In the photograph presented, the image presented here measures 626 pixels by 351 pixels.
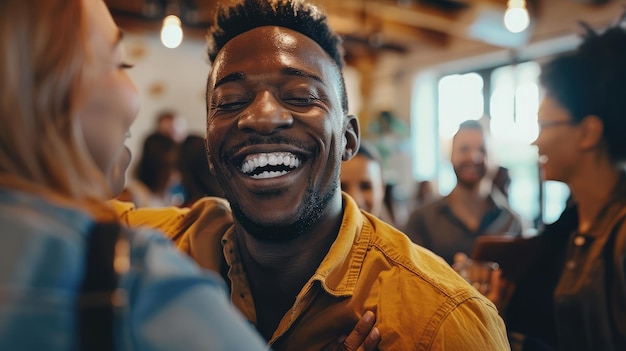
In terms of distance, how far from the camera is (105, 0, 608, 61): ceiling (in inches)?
274

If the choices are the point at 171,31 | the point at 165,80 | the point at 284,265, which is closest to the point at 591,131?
the point at 284,265

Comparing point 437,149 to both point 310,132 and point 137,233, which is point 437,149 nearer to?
point 310,132

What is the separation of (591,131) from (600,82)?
17 cm

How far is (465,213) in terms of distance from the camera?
328 cm

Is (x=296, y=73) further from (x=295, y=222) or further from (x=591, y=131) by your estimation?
(x=591, y=131)

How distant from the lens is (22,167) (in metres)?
0.74

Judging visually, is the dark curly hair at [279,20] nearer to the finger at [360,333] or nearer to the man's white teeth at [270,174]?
the man's white teeth at [270,174]

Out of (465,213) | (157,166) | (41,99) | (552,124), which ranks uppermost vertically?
(41,99)

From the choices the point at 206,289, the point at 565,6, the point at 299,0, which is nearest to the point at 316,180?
the point at 299,0

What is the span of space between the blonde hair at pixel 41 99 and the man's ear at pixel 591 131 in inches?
73.0

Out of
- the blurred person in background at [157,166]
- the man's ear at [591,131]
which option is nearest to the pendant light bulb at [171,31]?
the blurred person in background at [157,166]

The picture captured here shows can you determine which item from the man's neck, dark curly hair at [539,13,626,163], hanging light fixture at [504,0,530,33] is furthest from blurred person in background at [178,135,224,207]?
hanging light fixture at [504,0,530,33]

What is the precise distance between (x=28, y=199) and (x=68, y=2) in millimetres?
258

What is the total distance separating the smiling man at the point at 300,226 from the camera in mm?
1321
